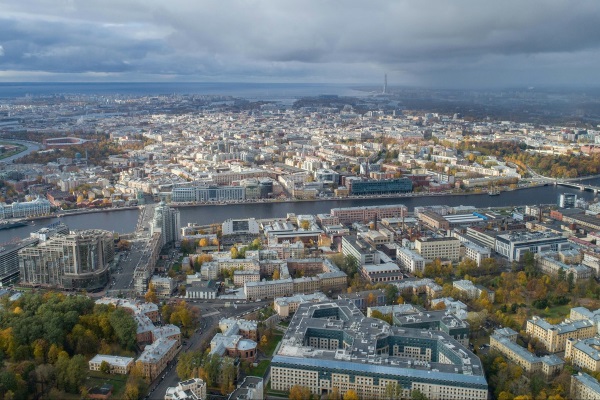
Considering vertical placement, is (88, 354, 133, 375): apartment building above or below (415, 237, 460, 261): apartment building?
below

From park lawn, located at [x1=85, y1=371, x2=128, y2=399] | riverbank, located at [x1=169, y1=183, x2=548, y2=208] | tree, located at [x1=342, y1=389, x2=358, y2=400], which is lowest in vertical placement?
park lawn, located at [x1=85, y1=371, x2=128, y2=399]

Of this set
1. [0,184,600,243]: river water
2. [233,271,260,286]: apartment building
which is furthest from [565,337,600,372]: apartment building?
[0,184,600,243]: river water

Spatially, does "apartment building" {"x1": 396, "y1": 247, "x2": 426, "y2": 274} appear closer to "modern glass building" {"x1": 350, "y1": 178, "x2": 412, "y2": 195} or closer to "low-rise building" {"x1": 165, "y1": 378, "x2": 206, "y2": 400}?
"low-rise building" {"x1": 165, "y1": 378, "x2": 206, "y2": 400}

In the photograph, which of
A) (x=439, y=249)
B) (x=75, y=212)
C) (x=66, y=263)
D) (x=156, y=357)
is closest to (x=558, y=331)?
(x=439, y=249)

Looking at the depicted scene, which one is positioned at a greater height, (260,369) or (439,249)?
(439,249)

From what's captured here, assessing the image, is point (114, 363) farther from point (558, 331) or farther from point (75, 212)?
point (75, 212)

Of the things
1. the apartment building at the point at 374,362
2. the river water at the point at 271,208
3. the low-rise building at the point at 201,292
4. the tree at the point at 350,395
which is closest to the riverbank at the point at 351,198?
the river water at the point at 271,208
